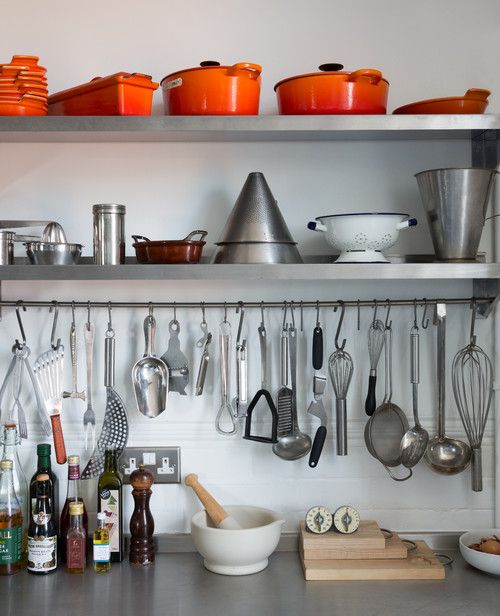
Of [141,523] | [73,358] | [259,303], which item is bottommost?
[141,523]

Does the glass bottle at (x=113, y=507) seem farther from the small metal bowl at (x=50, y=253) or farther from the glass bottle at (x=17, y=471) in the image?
the small metal bowl at (x=50, y=253)

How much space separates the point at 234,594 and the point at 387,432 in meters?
0.55

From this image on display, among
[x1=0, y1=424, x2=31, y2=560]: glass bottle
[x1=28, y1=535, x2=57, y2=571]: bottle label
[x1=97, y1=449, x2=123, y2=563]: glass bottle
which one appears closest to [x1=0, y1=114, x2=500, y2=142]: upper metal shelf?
[x1=0, y1=424, x2=31, y2=560]: glass bottle

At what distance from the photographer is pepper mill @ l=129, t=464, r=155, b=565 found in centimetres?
196

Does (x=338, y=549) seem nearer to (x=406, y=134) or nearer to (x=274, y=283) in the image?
(x=274, y=283)

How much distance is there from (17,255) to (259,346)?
650mm

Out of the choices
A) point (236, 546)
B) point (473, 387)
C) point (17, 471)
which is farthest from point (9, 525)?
point (473, 387)

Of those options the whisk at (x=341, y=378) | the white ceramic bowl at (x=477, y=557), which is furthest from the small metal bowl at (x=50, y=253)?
the white ceramic bowl at (x=477, y=557)

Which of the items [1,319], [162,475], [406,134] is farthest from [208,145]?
[162,475]

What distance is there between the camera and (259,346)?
211cm

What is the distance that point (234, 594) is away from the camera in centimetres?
178

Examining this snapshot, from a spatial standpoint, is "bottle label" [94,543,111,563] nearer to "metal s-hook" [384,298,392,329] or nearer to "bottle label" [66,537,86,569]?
"bottle label" [66,537,86,569]

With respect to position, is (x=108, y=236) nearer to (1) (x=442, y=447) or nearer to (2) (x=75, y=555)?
(2) (x=75, y=555)

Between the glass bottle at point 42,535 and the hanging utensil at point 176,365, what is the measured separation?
1.22 feet
